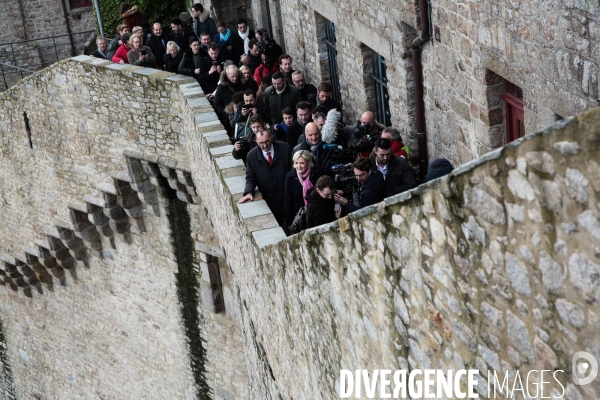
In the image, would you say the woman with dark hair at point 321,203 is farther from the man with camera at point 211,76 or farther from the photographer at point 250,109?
the man with camera at point 211,76

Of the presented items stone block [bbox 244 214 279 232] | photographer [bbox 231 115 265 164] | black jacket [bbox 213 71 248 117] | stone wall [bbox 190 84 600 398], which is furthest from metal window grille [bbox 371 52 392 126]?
stone wall [bbox 190 84 600 398]

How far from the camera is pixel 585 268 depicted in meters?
3.24

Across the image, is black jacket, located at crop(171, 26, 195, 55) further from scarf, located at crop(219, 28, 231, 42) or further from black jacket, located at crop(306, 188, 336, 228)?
black jacket, located at crop(306, 188, 336, 228)

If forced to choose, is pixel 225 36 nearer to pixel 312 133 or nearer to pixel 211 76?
pixel 211 76

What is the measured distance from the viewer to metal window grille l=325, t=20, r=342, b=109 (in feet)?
44.3

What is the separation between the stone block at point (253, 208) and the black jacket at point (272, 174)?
10.4 inches

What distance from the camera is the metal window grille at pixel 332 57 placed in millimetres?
13500

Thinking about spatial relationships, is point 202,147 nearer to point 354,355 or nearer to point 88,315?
point 354,355

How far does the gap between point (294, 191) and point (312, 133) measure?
0.71m

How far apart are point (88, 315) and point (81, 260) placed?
1329mm

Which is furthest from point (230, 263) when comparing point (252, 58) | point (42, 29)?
point (42, 29)

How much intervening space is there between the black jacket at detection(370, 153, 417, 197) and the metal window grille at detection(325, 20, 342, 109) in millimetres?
5395

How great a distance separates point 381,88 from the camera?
1168 cm

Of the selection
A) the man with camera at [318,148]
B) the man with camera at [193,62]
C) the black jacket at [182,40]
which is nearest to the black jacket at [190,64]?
the man with camera at [193,62]
